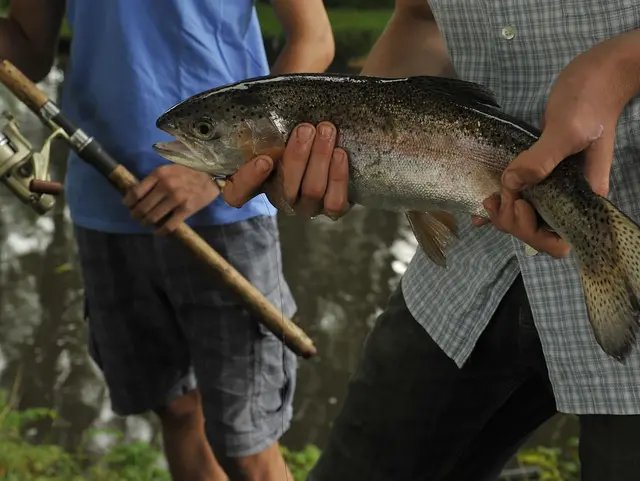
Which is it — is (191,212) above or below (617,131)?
below

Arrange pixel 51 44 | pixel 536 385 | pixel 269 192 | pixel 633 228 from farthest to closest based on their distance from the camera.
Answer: pixel 51 44 → pixel 536 385 → pixel 269 192 → pixel 633 228

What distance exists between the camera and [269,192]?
3.98 feet

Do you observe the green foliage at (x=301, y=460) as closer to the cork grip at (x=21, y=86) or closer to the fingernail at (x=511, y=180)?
the cork grip at (x=21, y=86)

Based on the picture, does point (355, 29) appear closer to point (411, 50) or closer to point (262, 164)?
point (411, 50)

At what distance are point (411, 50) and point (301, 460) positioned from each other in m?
1.74

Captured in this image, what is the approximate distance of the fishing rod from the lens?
1.85 meters

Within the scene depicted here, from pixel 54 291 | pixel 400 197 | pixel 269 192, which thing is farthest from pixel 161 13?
pixel 54 291

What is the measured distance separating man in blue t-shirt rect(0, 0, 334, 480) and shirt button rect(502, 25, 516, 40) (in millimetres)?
875

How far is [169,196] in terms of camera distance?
185 cm

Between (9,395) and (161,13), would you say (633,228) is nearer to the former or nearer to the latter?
(161,13)

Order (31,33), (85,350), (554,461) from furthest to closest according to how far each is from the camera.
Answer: (85,350)
(554,461)
(31,33)

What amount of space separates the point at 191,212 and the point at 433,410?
815 millimetres

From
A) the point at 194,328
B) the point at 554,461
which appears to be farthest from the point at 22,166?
the point at 554,461

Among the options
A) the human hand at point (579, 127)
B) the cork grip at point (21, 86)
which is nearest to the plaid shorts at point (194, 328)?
the cork grip at point (21, 86)
